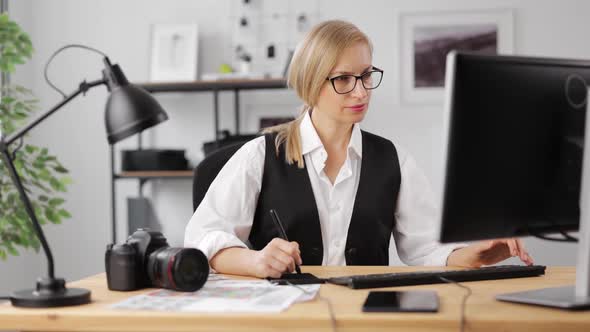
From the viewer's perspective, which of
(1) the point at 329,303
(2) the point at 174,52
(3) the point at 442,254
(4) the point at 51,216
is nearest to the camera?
(1) the point at 329,303

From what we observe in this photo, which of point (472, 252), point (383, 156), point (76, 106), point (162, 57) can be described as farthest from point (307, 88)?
point (76, 106)

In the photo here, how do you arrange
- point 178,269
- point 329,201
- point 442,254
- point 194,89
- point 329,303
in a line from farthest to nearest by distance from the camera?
point 194,89 → point 329,201 → point 442,254 → point 178,269 → point 329,303

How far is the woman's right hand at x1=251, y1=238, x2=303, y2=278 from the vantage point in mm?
1384

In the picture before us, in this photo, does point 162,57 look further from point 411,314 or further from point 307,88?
point 411,314

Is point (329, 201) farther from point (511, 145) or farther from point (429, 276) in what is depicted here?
point (511, 145)

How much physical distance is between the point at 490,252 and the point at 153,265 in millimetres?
724

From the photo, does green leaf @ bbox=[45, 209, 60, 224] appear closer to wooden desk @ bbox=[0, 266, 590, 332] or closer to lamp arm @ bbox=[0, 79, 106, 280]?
lamp arm @ bbox=[0, 79, 106, 280]

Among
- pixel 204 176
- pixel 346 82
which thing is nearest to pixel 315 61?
pixel 346 82

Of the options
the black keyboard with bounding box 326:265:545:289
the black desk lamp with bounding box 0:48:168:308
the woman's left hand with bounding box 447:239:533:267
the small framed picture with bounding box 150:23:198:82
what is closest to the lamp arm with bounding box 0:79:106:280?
the black desk lamp with bounding box 0:48:168:308

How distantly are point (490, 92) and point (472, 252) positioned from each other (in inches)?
22.7

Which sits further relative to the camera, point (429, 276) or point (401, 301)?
point (429, 276)

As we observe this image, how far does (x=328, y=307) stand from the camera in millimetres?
1089

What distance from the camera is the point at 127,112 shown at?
129cm

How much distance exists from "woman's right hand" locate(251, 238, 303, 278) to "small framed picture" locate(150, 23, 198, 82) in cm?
Answer: 259
